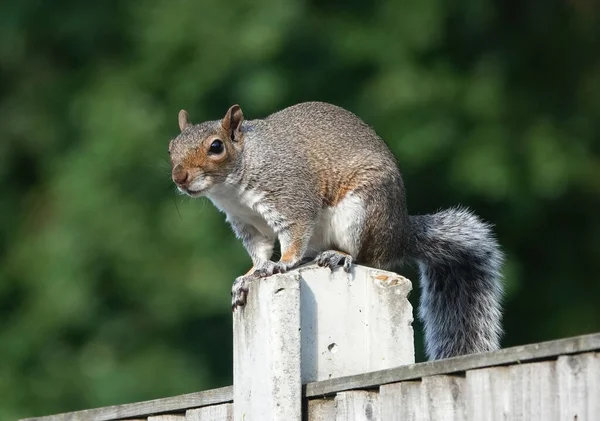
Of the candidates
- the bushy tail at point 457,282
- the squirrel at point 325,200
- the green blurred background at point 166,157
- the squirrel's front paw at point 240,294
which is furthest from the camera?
the green blurred background at point 166,157

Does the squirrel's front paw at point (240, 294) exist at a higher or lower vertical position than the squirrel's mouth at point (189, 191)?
lower

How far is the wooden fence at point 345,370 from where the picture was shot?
188 cm

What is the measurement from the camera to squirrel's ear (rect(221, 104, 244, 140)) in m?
3.33

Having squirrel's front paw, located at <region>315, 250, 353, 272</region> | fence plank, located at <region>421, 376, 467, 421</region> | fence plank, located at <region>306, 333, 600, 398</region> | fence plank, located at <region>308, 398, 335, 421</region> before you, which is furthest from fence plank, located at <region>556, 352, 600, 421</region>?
squirrel's front paw, located at <region>315, 250, 353, 272</region>

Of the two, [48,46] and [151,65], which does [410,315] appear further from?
[48,46]

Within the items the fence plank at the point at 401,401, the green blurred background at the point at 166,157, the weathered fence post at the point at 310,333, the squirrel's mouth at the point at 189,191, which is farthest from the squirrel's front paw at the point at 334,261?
the green blurred background at the point at 166,157

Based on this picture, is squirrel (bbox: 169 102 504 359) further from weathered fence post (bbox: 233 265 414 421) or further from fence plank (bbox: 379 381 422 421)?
fence plank (bbox: 379 381 422 421)

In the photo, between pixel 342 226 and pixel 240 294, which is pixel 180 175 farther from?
pixel 240 294

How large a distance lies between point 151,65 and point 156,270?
3.64ft

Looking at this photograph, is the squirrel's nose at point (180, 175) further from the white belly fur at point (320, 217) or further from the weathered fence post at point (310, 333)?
the weathered fence post at point (310, 333)

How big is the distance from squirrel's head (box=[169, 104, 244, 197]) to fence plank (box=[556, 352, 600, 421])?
1.52 m

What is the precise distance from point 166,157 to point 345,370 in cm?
399

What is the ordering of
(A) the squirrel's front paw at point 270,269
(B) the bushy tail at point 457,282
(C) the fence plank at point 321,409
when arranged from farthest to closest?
(B) the bushy tail at point 457,282 → (A) the squirrel's front paw at point 270,269 → (C) the fence plank at point 321,409

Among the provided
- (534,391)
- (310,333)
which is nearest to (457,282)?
(310,333)
